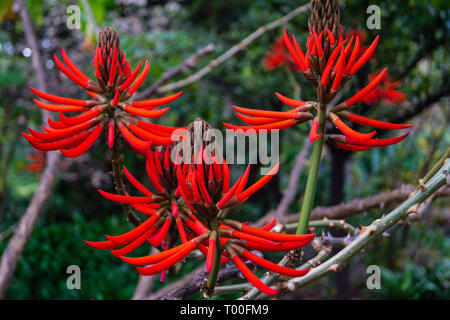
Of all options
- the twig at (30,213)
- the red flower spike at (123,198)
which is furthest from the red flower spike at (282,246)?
the twig at (30,213)

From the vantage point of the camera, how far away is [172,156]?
316 millimetres

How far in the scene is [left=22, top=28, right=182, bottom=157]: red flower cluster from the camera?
0.33 meters

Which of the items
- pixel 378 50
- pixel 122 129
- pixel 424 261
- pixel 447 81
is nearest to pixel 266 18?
pixel 447 81

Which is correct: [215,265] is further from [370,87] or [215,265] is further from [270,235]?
[370,87]

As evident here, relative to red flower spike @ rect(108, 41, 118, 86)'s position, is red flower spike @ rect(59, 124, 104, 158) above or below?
below

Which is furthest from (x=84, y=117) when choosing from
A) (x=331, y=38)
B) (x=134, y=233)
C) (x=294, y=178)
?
(x=294, y=178)

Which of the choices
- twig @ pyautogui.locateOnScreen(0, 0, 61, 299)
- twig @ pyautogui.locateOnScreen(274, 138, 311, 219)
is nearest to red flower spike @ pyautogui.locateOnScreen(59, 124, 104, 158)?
twig @ pyautogui.locateOnScreen(0, 0, 61, 299)

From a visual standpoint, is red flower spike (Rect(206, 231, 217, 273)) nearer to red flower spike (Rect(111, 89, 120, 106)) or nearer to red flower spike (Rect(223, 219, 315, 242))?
red flower spike (Rect(223, 219, 315, 242))

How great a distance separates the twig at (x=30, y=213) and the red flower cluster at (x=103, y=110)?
20.4 inches

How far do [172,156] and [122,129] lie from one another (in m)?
0.06

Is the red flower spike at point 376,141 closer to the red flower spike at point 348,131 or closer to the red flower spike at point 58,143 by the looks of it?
the red flower spike at point 348,131

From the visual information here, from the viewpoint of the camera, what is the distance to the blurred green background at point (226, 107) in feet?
3.57

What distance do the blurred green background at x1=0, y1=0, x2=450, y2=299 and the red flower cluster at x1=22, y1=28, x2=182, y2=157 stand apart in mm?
311
